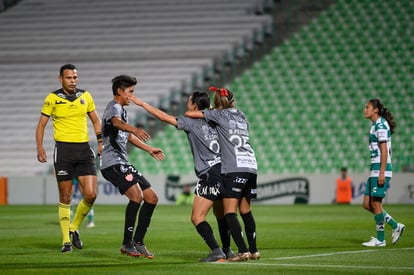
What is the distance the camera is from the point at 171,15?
125 ft

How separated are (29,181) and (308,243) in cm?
1877

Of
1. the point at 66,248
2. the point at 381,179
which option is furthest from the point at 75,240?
the point at 381,179

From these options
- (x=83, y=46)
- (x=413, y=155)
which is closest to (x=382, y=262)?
(x=413, y=155)

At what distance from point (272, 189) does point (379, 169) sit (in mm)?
16504

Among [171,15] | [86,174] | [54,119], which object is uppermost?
[171,15]

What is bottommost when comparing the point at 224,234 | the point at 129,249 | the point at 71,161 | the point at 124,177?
the point at 129,249

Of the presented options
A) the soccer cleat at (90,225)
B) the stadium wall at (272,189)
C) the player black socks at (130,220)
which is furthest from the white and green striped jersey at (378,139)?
the stadium wall at (272,189)

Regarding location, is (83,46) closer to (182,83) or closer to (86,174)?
(182,83)

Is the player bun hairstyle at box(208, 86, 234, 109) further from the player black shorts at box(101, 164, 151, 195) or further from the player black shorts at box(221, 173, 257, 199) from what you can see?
the player black shorts at box(101, 164, 151, 195)

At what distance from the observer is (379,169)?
12750mm

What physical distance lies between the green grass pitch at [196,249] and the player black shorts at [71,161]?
3.44ft

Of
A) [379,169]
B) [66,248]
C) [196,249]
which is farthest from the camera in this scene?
[379,169]

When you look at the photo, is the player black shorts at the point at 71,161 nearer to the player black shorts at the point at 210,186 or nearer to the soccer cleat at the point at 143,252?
the soccer cleat at the point at 143,252

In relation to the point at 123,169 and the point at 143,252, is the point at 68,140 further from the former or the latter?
the point at 143,252
